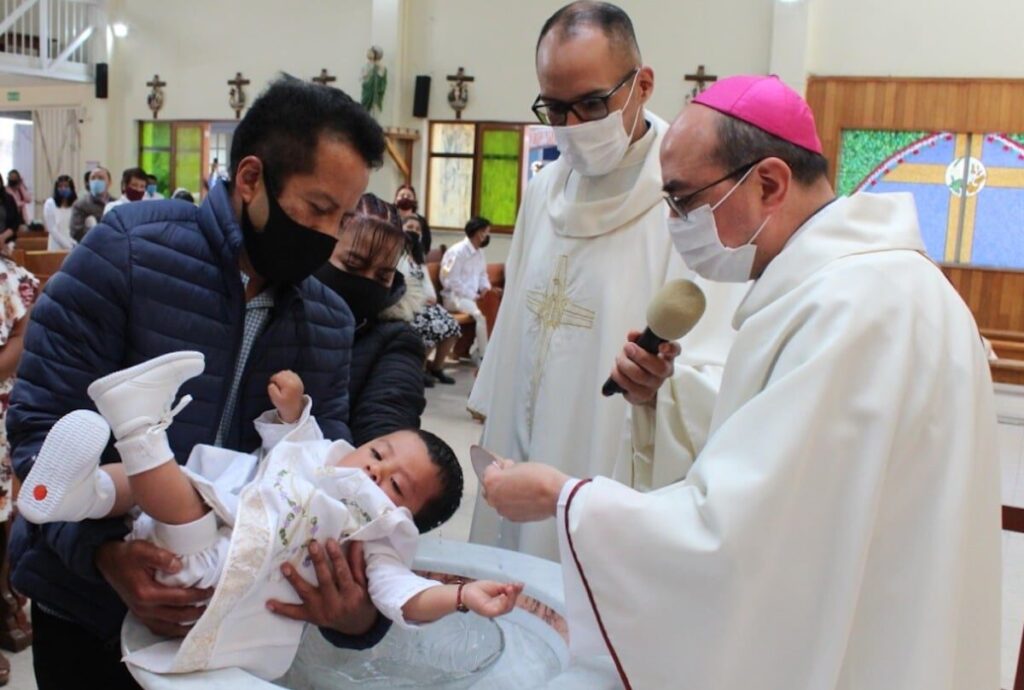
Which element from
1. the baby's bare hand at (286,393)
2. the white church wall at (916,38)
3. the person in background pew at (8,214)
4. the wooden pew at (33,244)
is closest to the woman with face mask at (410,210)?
the wooden pew at (33,244)

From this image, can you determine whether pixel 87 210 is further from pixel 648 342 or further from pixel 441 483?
pixel 648 342

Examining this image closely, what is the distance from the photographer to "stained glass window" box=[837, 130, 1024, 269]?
10.3m

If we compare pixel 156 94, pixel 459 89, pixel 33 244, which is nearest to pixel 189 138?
pixel 156 94

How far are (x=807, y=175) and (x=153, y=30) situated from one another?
14961 mm

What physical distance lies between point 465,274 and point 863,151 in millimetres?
4564

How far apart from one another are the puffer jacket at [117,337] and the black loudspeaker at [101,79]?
14777mm

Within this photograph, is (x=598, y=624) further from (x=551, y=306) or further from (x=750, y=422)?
(x=551, y=306)

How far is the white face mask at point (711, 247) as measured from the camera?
4.87ft

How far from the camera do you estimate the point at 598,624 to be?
1.37 meters

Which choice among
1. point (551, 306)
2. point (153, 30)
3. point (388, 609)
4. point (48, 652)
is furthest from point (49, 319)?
point (153, 30)

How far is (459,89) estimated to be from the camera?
12.3 metres

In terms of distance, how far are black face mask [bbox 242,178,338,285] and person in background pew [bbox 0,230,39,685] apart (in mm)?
1949

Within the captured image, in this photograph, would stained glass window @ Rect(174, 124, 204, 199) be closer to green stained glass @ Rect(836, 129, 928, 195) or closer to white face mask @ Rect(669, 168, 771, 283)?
green stained glass @ Rect(836, 129, 928, 195)

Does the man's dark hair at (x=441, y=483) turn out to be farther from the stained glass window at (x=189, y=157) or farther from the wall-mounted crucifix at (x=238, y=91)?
the stained glass window at (x=189, y=157)
